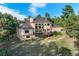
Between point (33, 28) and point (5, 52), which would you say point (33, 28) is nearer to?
point (33, 28)

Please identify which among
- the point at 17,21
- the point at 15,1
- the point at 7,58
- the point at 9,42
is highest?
the point at 15,1

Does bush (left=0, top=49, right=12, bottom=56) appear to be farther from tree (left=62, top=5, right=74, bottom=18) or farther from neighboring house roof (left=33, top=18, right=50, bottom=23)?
tree (left=62, top=5, right=74, bottom=18)

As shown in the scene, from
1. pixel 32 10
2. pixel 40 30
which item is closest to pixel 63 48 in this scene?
pixel 40 30

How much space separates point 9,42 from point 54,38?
41cm

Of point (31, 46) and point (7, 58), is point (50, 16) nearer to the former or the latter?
point (31, 46)

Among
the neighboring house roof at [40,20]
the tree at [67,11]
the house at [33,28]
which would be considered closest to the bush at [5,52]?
the house at [33,28]

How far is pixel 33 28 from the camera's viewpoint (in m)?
2.33

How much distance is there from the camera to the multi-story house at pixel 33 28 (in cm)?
231

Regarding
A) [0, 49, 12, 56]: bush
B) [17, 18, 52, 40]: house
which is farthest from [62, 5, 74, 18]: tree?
[0, 49, 12, 56]: bush

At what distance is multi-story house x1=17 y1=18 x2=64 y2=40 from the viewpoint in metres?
2.31

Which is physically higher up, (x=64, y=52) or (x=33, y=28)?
(x=33, y=28)

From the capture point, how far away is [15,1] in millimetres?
2305

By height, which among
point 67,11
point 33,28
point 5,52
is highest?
point 67,11

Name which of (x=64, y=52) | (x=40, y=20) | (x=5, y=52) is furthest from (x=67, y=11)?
(x=5, y=52)
